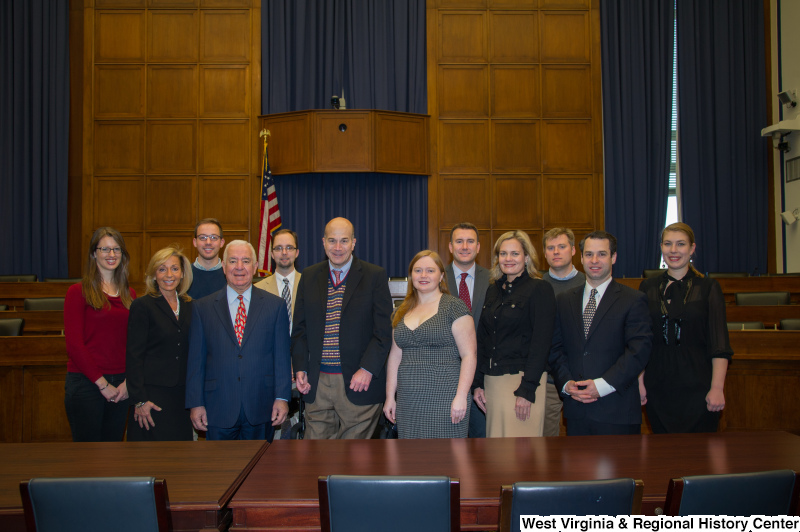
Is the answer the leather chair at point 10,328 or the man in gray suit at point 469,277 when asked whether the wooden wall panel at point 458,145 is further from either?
the leather chair at point 10,328

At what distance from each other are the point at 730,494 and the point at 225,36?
8.21m

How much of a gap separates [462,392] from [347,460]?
81cm

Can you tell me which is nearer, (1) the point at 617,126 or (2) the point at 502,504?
(2) the point at 502,504

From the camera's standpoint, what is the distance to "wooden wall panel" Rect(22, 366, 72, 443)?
401 cm

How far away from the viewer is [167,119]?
25.9ft

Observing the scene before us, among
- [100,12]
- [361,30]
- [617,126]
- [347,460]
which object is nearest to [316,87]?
[361,30]

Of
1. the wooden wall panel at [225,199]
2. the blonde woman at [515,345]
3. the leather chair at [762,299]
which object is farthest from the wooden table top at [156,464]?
the wooden wall panel at [225,199]

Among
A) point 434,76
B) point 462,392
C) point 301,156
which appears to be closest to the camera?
point 462,392

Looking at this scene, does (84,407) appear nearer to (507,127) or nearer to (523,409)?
(523,409)

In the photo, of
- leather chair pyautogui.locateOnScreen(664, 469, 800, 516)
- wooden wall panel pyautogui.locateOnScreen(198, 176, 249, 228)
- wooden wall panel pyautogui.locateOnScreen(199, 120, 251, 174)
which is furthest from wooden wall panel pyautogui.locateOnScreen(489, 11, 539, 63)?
leather chair pyautogui.locateOnScreen(664, 469, 800, 516)

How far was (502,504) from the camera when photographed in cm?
143

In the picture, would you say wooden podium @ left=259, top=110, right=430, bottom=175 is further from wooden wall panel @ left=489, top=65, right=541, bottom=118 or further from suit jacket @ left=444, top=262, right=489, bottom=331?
suit jacket @ left=444, top=262, right=489, bottom=331

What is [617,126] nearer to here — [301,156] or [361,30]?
[361,30]

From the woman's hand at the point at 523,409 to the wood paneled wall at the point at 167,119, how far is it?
5.98 m
